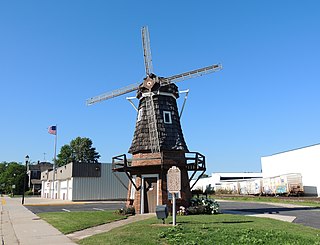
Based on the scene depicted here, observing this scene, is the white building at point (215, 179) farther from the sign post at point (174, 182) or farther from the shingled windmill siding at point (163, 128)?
the sign post at point (174, 182)

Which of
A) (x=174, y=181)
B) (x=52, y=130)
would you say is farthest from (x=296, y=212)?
(x=52, y=130)

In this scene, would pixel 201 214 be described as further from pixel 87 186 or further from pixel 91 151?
pixel 91 151

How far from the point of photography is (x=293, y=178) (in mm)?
39781

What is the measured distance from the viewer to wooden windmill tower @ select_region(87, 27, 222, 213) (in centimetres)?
1948

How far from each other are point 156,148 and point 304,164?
98.5 ft

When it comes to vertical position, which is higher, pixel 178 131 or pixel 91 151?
pixel 91 151

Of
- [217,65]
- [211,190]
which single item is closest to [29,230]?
[217,65]

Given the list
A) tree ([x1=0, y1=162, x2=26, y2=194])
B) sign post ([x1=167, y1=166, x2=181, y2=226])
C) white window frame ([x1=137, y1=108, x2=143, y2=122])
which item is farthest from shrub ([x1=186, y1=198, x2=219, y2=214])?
tree ([x1=0, y1=162, x2=26, y2=194])

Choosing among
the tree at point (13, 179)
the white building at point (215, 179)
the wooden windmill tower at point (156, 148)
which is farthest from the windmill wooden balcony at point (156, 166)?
the tree at point (13, 179)

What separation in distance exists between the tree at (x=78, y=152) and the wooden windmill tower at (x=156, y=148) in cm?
7486

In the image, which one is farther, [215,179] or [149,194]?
[215,179]

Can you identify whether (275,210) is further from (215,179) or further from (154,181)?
(215,179)

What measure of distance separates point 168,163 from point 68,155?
8047 cm

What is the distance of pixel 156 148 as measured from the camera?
64.9 ft
